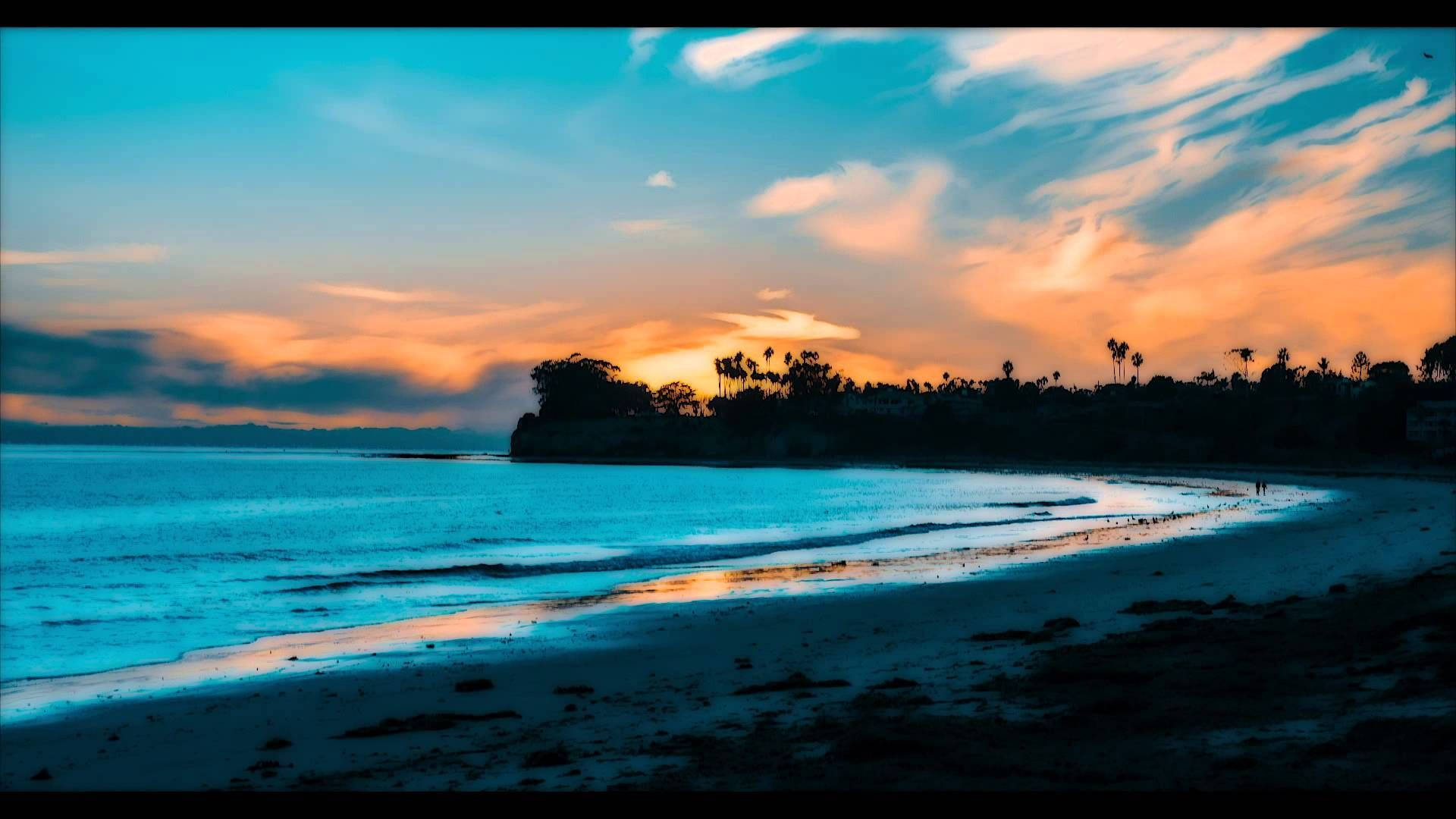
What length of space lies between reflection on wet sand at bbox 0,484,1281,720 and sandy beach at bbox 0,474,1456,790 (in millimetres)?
114

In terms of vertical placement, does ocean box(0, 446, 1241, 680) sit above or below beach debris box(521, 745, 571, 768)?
below

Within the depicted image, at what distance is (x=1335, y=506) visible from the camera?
45.4 m

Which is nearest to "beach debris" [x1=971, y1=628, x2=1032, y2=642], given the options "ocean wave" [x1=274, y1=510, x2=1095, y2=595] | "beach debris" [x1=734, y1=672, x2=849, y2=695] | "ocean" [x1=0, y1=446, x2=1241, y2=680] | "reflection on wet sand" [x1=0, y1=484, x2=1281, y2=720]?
"beach debris" [x1=734, y1=672, x2=849, y2=695]

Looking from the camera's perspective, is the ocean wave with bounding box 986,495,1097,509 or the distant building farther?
the distant building

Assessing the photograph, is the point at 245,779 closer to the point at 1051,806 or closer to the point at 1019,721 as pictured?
the point at 1019,721

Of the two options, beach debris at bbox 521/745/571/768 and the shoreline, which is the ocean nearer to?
beach debris at bbox 521/745/571/768

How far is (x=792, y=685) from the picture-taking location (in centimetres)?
1027

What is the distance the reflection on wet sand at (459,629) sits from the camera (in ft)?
42.1

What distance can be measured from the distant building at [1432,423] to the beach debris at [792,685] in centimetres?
11503

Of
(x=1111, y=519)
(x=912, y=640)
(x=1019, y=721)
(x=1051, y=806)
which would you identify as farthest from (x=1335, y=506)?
(x=1051, y=806)

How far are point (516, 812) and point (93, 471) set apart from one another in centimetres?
14466

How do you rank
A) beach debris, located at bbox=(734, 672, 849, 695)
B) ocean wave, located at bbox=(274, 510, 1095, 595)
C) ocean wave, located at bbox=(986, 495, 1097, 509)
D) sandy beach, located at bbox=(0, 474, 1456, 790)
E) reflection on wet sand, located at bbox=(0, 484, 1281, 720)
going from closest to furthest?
sandy beach, located at bbox=(0, 474, 1456, 790)
beach debris, located at bbox=(734, 672, 849, 695)
reflection on wet sand, located at bbox=(0, 484, 1281, 720)
ocean wave, located at bbox=(274, 510, 1095, 595)
ocean wave, located at bbox=(986, 495, 1097, 509)

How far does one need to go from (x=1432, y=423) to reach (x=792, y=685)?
406ft

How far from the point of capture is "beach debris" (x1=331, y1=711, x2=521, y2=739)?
9172 mm
